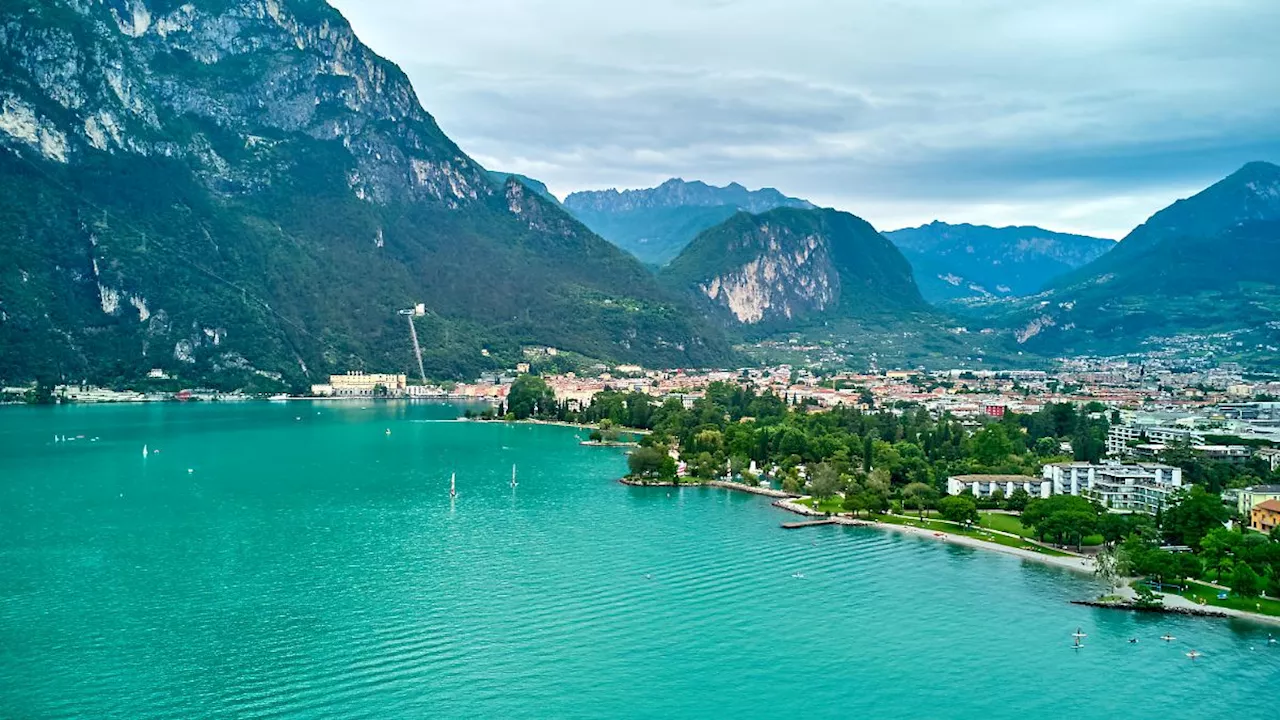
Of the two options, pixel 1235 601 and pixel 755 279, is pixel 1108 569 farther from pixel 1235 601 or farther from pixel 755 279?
pixel 755 279

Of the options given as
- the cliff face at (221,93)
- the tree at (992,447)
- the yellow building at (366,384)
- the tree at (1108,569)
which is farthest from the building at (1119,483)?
the cliff face at (221,93)

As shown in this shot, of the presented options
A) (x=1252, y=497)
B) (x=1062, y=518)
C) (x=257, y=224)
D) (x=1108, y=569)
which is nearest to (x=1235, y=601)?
(x=1108, y=569)

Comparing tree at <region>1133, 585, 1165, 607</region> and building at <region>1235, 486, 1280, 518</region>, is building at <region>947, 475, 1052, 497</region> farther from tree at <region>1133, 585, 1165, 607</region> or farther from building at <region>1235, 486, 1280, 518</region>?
tree at <region>1133, 585, 1165, 607</region>

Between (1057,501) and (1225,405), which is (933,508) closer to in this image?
(1057,501)

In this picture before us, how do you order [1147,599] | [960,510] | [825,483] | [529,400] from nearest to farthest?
[1147,599] < [960,510] < [825,483] < [529,400]

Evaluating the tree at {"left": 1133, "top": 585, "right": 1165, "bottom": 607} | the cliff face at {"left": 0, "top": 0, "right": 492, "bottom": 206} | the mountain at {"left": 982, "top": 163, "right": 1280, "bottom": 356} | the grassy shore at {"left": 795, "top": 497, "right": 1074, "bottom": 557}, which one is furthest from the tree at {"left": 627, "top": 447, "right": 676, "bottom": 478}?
the mountain at {"left": 982, "top": 163, "right": 1280, "bottom": 356}

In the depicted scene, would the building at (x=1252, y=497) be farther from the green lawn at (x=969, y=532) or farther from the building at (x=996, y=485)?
the green lawn at (x=969, y=532)
